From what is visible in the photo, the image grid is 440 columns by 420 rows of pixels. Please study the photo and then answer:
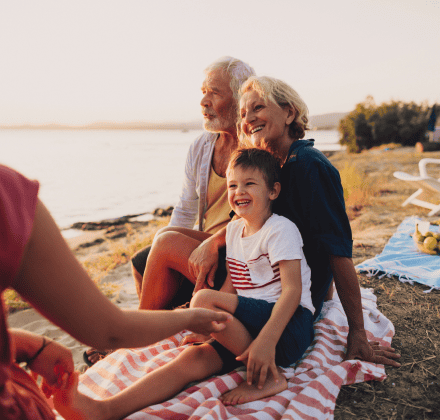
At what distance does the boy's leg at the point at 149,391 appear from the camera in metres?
1.50

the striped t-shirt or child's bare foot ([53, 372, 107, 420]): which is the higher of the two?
the striped t-shirt

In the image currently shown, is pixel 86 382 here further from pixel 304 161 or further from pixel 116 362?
pixel 304 161

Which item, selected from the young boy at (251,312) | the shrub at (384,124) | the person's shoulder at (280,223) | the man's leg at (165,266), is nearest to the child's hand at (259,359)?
the young boy at (251,312)

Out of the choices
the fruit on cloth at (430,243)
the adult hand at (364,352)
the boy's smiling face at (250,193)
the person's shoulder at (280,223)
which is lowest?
the adult hand at (364,352)

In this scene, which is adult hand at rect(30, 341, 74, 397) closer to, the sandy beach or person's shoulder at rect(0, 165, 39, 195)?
person's shoulder at rect(0, 165, 39, 195)

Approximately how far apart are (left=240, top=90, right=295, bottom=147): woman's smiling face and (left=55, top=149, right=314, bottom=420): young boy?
27cm

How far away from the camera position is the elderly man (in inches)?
101

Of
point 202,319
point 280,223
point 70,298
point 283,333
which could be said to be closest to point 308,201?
point 280,223

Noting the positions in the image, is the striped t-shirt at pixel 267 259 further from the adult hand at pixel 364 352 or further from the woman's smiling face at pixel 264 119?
the woman's smiling face at pixel 264 119

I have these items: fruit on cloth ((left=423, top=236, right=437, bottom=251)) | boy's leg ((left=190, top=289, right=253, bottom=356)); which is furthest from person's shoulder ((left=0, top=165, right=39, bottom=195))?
fruit on cloth ((left=423, top=236, right=437, bottom=251))

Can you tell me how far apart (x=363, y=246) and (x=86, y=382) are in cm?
343

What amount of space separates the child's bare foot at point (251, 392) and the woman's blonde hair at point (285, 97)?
154 centimetres

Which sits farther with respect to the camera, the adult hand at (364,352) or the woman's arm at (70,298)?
the adult hand at (364,352)

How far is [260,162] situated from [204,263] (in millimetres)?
745
